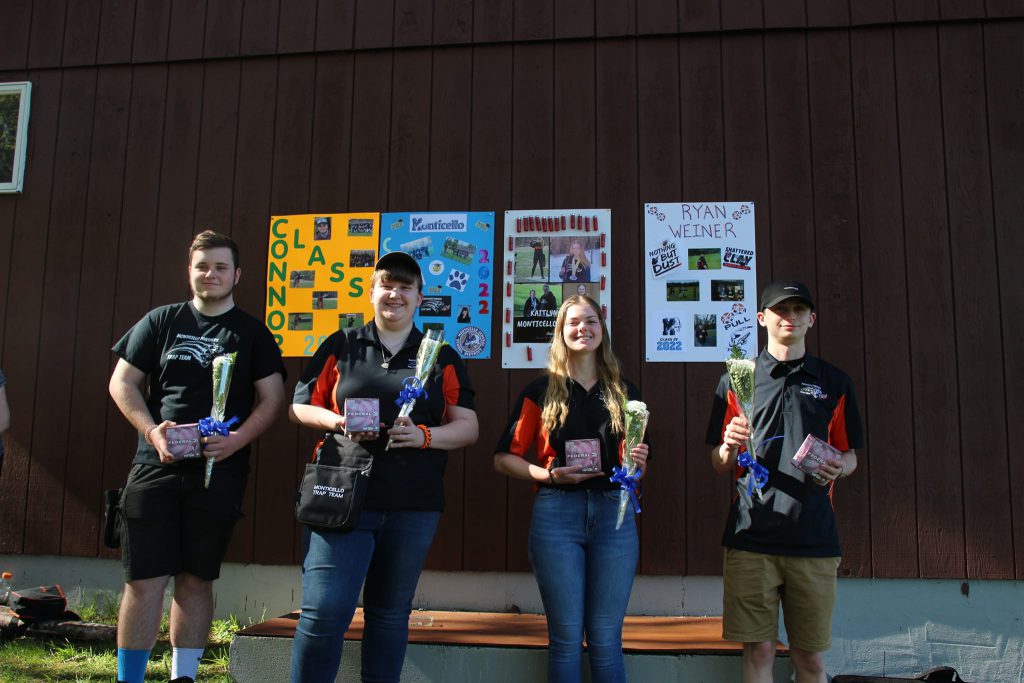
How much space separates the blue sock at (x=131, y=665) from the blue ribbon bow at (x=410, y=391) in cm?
136

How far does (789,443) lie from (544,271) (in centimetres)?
170

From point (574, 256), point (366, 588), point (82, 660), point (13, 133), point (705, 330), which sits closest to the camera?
point (366, 588)

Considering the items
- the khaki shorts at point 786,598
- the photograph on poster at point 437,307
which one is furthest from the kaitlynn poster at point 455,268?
the khaki shorts at point 786,598

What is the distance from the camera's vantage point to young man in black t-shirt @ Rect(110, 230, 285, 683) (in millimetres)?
2744

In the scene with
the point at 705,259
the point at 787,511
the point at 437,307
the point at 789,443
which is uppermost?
the point at 705,259

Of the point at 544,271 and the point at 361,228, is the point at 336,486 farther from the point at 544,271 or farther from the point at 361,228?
the point at 361,228

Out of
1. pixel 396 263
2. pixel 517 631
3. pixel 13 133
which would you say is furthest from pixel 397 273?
pixel 13 133

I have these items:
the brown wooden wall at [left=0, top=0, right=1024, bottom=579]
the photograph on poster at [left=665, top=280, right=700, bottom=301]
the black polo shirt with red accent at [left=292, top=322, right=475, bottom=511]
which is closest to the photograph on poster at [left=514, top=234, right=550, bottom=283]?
the brown wooden wall at [left=0, top=0, right=1024, bottom=579]

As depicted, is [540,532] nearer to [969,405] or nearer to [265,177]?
[969,405]

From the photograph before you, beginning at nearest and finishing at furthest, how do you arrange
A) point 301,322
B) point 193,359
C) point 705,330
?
point 193,359 < point 705,330 < point 301,322

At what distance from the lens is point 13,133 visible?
451 centimetres

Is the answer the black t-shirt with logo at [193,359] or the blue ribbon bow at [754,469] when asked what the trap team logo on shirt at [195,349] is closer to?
the black t-shirt with logo at [193,359]

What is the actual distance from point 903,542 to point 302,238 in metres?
3.51

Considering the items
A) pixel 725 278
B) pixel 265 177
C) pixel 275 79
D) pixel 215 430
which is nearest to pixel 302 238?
pixel 265 177
